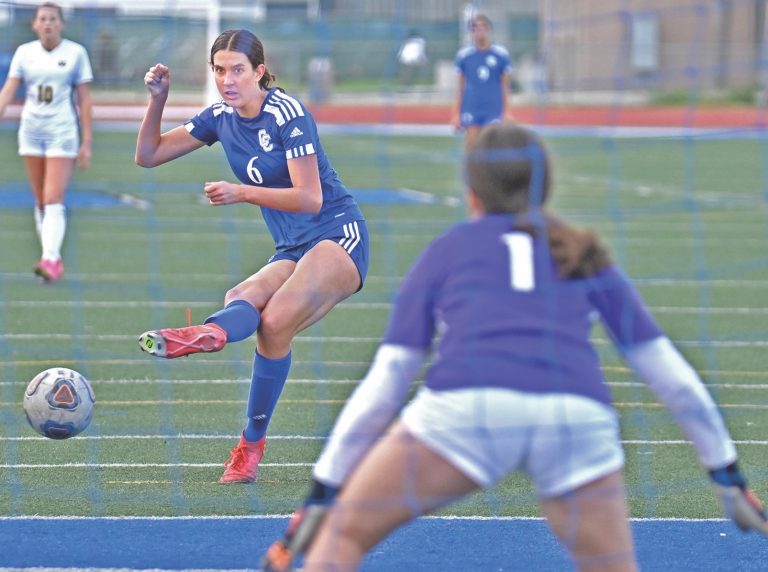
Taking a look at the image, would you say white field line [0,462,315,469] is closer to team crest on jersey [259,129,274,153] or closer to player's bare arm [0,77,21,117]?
team crest on jersey [259,129,274,153]

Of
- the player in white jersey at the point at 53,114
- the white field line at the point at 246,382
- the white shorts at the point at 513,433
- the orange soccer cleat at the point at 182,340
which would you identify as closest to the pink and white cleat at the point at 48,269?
the player in white jersey at the point at 53,114

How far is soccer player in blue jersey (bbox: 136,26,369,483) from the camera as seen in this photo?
5.53m

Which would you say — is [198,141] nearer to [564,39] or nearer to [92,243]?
[92,243]

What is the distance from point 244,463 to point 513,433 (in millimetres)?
2850

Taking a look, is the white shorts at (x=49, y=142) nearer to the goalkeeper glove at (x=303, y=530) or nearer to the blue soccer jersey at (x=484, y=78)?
the blue soccer jersey at (x=484, y=78)

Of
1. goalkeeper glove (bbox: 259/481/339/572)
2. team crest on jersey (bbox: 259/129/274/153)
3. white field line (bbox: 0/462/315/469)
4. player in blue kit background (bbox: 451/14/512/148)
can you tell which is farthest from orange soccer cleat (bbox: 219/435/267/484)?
player in blue kit background (bbox: 451/14/512/148)

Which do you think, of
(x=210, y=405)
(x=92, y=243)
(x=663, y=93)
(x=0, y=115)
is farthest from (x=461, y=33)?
(x=210, y=405)

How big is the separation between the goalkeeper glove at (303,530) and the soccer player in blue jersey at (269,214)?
2077 mm

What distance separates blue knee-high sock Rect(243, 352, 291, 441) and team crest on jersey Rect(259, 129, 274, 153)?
85cm

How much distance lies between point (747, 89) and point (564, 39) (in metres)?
8.36

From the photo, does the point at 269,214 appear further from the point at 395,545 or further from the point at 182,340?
the point at 395,545

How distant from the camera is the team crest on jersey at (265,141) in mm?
5691

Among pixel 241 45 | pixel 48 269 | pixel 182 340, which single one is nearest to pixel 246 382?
pixel 182 340

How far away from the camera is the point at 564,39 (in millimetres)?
36688
